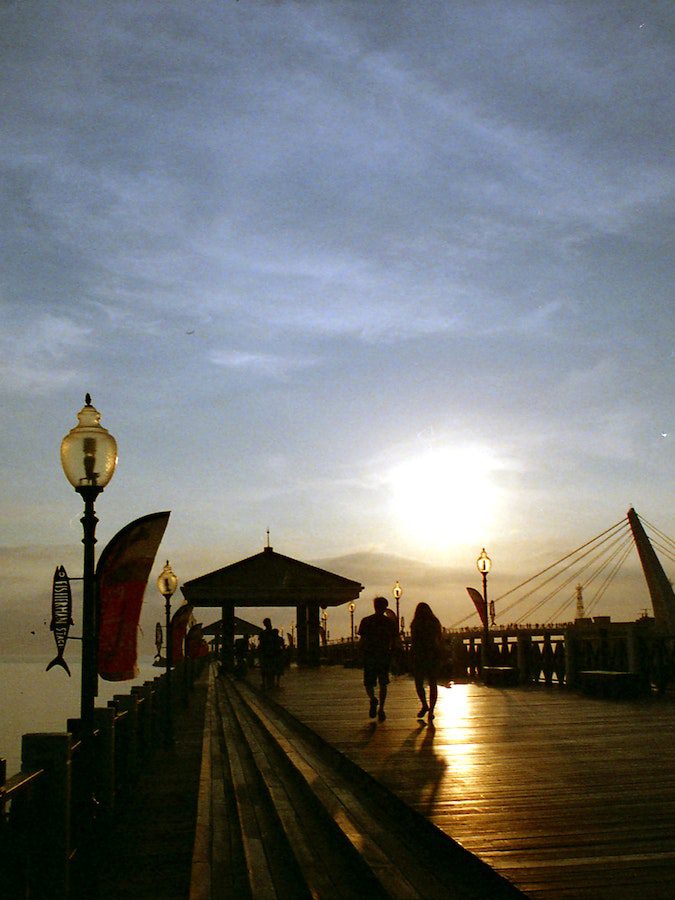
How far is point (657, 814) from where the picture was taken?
20.9 ft

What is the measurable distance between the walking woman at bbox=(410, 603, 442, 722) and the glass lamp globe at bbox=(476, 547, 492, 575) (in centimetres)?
1500

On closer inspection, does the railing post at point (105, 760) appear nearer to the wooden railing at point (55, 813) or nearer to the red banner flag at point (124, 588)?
the wooden railing at point (55, 813)

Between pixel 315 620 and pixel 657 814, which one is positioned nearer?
pixel 657 814

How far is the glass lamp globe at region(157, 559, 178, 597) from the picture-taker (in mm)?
17344

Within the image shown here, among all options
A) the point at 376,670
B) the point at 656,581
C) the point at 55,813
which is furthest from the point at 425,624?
the point at 656,581

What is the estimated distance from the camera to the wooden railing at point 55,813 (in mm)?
5074

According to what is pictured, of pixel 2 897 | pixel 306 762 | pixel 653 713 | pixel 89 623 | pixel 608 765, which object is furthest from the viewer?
pixel 653 713

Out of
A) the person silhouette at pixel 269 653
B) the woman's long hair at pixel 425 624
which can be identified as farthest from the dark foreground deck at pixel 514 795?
the person silhouette at pixel 269 653

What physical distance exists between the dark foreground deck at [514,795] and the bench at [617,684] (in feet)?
7.73

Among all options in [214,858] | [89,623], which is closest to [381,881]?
[214,858]

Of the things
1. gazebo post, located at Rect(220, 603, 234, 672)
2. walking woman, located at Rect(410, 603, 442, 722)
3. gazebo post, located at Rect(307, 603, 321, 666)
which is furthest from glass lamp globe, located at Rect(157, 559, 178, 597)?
gazebo post, located at Rect(307, 603, 321, 666)

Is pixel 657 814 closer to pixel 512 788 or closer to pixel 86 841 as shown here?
pixel 512 788

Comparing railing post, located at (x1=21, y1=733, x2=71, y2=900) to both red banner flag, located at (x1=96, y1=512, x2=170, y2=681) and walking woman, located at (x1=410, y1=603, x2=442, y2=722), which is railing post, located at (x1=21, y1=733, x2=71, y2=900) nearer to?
red banner flag, located at (x1=96, y1=512, x2=170, y2=681)

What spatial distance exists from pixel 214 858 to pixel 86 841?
115 centimetres
